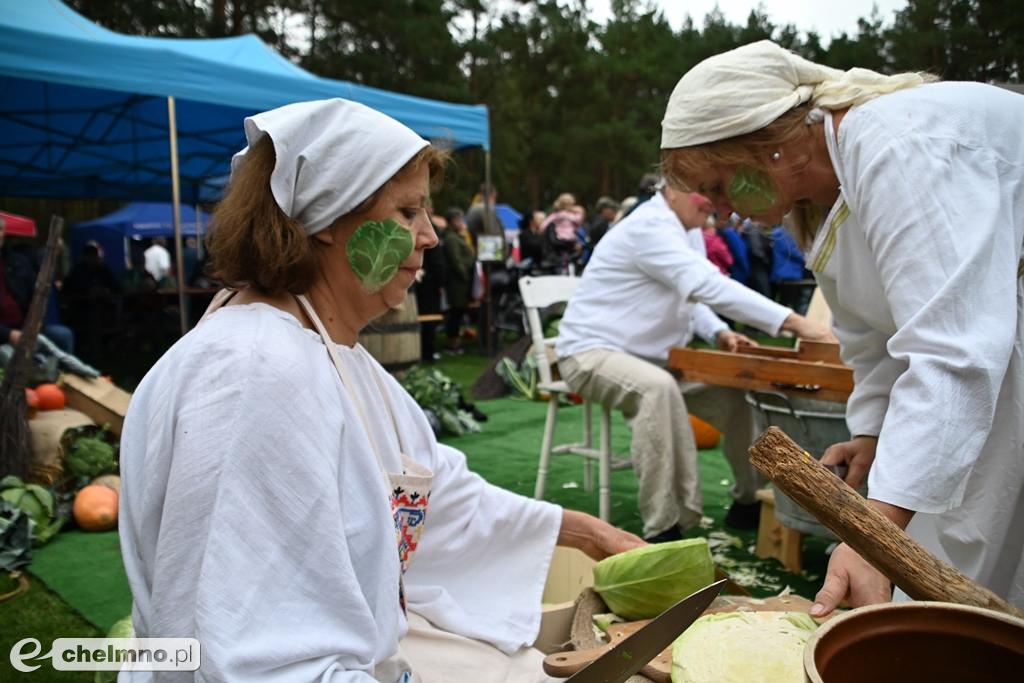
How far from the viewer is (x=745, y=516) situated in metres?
4.55

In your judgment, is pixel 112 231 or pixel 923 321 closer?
pixel 923 321

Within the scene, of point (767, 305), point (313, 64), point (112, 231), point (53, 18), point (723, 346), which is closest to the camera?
point (767, 305)

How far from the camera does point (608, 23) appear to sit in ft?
117

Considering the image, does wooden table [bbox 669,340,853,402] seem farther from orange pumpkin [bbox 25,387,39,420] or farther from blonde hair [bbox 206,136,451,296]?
orange pumpkin [bbox 25,387,39,420]

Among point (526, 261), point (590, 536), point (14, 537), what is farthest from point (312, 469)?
point (526, 261)

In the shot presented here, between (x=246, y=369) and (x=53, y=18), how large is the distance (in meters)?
5.99

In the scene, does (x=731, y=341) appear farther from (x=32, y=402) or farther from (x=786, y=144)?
(x=32, y=402)

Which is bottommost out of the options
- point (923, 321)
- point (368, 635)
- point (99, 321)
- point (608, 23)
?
point (99, 321)

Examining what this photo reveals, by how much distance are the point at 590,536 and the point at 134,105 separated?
30.0 feet

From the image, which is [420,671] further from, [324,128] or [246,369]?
[324,128]

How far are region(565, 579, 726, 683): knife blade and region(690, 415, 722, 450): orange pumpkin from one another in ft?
16.2

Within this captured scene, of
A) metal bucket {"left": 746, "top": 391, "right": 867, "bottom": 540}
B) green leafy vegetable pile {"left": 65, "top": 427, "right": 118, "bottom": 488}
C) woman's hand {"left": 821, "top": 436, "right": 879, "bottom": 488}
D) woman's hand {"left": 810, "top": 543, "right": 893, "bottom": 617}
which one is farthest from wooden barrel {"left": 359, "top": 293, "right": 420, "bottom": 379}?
woman's hand {"left": 810, "top": 543, "right": 893, "bottom": 617}

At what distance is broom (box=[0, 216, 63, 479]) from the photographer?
453 cm

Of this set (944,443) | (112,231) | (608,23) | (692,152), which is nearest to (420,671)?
(944,443)
